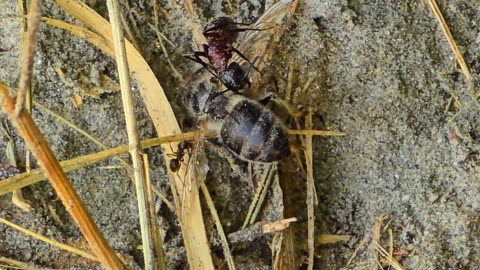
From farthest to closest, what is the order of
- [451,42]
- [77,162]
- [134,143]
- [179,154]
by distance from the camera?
[451,42], [179,154], [77,162], [134,143]

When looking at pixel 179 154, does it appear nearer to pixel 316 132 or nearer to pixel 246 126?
pixel 246 126

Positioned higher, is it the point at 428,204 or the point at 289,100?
the point at 289,100

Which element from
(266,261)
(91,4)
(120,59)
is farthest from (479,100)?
(91,4)

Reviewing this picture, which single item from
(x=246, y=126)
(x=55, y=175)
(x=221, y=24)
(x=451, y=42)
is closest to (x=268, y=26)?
(x=221, y=24)

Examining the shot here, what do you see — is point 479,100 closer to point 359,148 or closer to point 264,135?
point 359,148

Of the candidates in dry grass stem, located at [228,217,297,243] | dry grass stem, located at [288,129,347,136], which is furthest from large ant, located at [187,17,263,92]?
dry grass stem, located at [228,217,297,243]

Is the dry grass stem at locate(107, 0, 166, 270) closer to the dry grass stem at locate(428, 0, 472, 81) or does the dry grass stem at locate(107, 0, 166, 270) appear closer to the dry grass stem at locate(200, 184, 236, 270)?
the dry grass stem at locate(200, 184, 236, 270)
